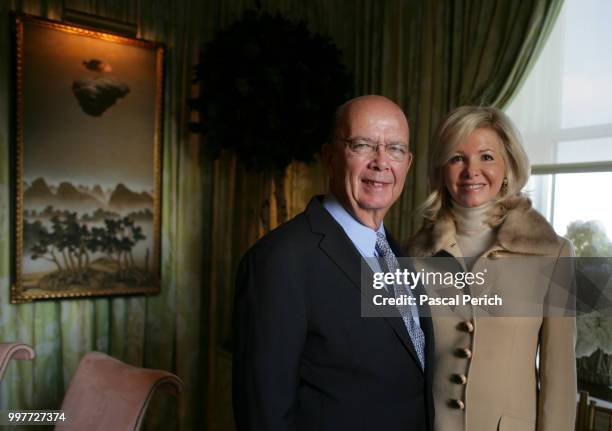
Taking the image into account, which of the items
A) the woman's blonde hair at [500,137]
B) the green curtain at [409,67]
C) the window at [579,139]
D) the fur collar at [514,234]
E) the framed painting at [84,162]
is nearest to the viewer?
the fur collar at [514,234]

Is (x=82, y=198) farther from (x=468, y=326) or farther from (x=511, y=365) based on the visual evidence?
(x=511, y=365)

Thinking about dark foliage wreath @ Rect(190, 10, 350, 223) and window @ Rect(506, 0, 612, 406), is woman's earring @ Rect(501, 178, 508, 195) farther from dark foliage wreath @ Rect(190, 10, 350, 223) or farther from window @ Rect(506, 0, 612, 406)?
dark foliage wreath @ Rect(190, 10, 350, 223)

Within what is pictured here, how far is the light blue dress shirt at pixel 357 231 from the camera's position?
52.4 inches

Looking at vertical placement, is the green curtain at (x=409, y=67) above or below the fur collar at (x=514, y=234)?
above

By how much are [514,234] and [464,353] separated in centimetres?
38

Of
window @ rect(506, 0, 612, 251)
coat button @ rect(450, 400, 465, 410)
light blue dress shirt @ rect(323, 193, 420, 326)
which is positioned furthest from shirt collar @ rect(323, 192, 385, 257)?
window @ rect(506, 0, 612, 251)

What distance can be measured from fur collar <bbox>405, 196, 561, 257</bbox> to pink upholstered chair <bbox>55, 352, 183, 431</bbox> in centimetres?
89

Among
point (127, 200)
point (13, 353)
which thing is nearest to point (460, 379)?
point (13, 353)

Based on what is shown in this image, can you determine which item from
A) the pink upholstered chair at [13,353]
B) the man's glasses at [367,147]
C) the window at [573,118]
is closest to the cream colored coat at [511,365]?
the man's glasses at [367,147]

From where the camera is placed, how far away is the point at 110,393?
4.86 feet

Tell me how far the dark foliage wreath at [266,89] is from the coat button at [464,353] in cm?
164

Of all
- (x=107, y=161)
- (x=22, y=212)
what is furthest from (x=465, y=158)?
(x=22, y=212)

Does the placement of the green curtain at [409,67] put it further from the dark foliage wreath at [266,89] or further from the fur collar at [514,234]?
the fur collar at [514,234]

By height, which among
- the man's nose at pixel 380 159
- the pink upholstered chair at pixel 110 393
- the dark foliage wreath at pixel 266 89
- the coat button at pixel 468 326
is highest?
the dark foliage wreath at pixel 266 89
